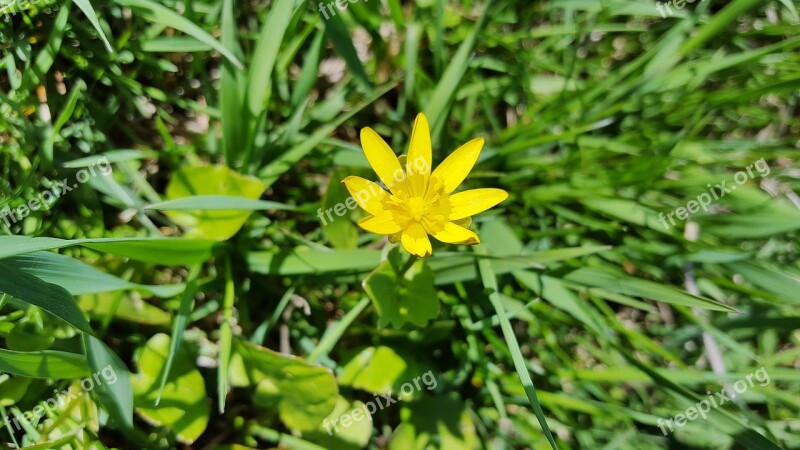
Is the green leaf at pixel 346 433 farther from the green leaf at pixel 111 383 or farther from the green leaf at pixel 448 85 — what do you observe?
the green leaf at pixel 448 85

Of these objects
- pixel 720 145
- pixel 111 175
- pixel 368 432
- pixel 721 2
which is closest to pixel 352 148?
pixel 111 175

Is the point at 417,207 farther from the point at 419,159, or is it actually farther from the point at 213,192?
→ the point at 213,192

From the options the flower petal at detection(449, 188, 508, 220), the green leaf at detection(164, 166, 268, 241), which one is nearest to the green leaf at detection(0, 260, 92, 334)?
the green leaf at detection(164, 166, 268, 241)

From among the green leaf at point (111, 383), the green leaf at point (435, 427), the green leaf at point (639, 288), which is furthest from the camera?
the green leaf at point (435, 427)

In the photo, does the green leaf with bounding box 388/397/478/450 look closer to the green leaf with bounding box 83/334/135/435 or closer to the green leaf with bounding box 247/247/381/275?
the green leaf with bounding box 247/247/381/275

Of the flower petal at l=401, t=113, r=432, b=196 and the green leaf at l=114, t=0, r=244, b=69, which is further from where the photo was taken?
the green leaf at l=114, t=0, r=244, b=69

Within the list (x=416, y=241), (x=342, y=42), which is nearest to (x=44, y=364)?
(x=416, y=241)

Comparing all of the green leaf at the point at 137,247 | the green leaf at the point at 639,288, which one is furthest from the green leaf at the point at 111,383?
the green leaf at the point at 639,288

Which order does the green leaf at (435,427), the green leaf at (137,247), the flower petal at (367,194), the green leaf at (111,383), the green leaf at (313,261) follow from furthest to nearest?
the green leaf at (435,427), the green leaf at (313,261), the green leaf at (111,383), the flower petal at (367,194), the green leaf at (137,247)
